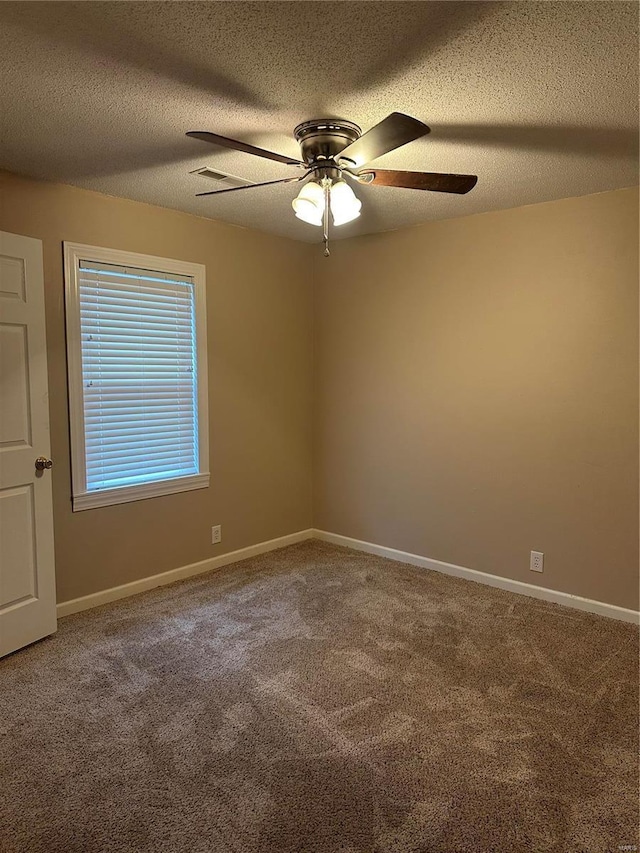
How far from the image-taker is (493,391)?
3.73m

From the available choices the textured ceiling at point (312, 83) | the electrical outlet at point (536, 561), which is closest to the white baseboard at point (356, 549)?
the electrical outlet at point (536, 561)

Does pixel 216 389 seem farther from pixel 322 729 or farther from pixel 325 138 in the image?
pixel 322 729

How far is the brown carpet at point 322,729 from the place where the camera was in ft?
5.93

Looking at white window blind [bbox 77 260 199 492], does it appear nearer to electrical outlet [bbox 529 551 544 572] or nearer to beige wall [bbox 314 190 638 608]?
beige wall [bbox 314 190 638 608]

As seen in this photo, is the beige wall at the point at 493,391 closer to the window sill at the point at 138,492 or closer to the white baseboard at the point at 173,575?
the white baseboard at the point at 173,575

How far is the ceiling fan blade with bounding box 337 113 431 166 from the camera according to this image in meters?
1.80

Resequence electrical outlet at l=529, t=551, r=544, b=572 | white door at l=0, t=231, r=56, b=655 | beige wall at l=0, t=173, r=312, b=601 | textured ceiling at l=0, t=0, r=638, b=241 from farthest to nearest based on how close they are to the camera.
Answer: electrical outlet at l=529, t=551, r=544, b=572
beige wall at l=0, t=173, r=312, b=601
white door at l=0, t=231, r=56, b=655
textured ceiling at l=0, t=0, r=638, b=241

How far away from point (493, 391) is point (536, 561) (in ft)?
3.74

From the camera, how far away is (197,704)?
246 centimetres

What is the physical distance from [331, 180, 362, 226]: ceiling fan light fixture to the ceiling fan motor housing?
2.1 inches

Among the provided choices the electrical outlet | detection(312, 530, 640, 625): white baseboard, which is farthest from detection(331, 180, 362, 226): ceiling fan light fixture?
detection(312, 530, 640, 625): white baseboard

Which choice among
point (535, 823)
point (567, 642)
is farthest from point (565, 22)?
point (567, 642)

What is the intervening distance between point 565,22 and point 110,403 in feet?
9.58

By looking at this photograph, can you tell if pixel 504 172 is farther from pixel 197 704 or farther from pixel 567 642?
pixel 197 704
